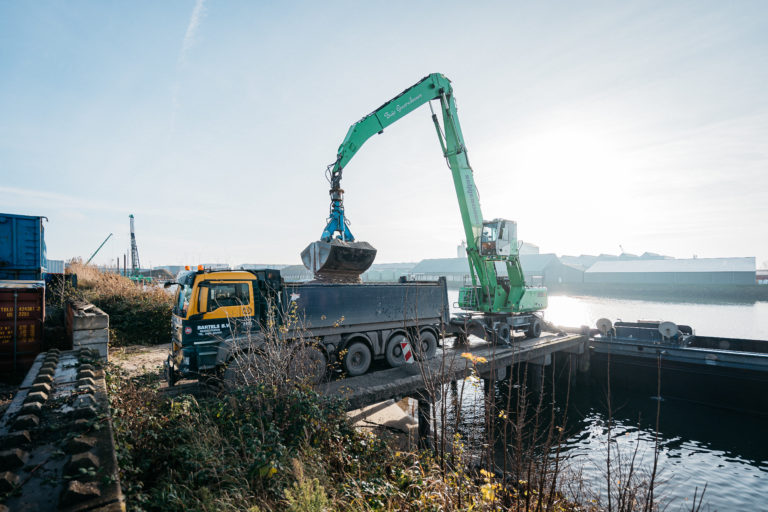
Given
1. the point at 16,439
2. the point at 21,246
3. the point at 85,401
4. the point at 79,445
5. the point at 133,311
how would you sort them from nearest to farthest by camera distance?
1. the point at 79,445
2. the point at 16,439
3. the point at 85,401
4. the point at 21,246
5. the point at 133,311

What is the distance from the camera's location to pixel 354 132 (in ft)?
38.6

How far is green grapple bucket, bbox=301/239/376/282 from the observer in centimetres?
1005

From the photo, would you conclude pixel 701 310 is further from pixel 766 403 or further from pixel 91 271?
pixel 91 271

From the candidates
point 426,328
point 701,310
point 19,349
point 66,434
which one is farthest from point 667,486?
point 701,310

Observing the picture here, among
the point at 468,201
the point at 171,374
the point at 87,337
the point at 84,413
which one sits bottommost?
the point at 171,374

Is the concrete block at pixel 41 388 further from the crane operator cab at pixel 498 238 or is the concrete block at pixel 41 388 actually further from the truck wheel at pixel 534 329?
the truck wheel at pixel 534 329

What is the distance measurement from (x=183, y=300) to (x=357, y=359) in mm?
4363

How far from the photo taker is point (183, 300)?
7.86 meters

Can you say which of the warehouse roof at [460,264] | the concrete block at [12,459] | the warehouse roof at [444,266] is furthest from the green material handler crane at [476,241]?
the warehouse roof at [444,266]

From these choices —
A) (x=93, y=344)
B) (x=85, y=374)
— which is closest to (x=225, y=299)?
(x=93, y=344)

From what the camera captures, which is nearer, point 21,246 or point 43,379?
point 43,379

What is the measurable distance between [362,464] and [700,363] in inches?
576

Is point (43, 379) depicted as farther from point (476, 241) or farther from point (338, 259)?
point (476, 241)

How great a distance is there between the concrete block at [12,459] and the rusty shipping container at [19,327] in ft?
19.3
